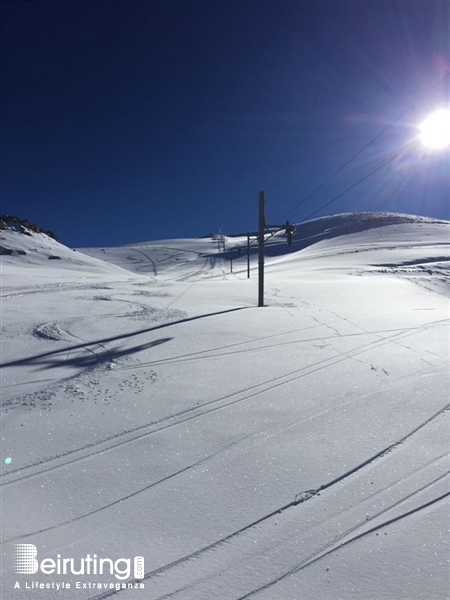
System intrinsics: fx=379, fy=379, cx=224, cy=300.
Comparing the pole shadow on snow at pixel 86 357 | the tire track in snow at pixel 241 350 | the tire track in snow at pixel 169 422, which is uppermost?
the pole shadow on snow at pixel 86 357

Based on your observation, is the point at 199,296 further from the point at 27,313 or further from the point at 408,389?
the point at 408,389

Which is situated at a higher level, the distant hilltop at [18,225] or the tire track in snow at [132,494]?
the distant hilltop at [18,225]

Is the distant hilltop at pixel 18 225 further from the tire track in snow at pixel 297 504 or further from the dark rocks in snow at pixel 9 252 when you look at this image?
the tire track in snow at pixel 297 504

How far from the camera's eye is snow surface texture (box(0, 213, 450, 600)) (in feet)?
9.30

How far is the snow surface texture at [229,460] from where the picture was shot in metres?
2.83

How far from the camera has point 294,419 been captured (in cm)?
504

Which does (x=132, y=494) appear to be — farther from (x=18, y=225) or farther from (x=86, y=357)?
(x=18, y=225)

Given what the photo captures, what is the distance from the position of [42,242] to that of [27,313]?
2278 inches

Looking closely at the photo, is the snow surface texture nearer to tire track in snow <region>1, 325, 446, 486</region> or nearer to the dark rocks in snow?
tire track in snow <region>1, 325, 446, 486</region>

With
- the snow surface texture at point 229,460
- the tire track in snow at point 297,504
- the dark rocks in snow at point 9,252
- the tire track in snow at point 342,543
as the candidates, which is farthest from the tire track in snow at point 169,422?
the dark rocks in snow at point 9,252

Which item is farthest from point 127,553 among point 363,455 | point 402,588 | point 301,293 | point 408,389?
point 301,293

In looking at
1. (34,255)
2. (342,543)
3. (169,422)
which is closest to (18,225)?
(34,255)

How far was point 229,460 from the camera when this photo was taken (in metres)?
4.13

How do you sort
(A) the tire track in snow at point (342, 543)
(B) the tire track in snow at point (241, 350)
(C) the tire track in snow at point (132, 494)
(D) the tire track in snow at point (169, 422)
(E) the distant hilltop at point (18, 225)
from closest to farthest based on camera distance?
(A) the tire track in snow at point (342, 543)
(C) the tire track in snow at point (132, 494)
(D) the tire track in snow at point (169, 422)
(B) the tire track in snow at point (241, 350)
(E) the distant hilltop at point (18, 225)
